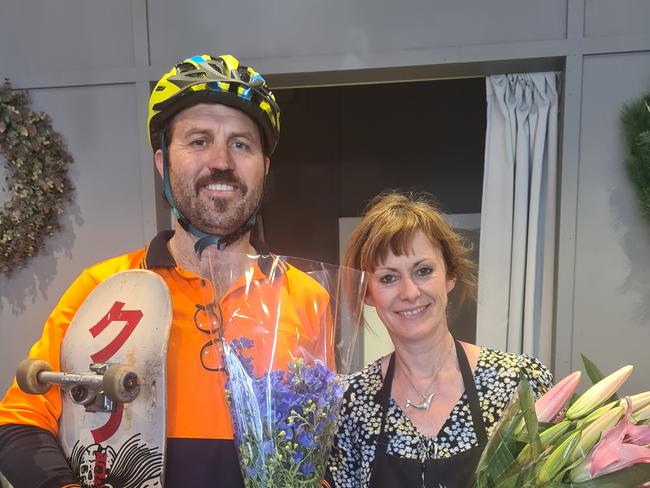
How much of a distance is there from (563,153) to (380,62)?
36.3 inches

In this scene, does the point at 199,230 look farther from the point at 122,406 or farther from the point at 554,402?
the point at 554,402

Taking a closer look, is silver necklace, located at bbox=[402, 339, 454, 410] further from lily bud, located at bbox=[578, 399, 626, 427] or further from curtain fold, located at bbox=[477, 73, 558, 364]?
curtain fold, located at bbox=[477, 73, 558, 364]

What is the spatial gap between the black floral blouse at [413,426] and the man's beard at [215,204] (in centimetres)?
51

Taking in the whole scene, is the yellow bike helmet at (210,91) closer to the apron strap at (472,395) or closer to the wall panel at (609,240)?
the apron strap at (472,395)

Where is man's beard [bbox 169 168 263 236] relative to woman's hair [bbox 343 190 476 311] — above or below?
above

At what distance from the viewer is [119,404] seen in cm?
105

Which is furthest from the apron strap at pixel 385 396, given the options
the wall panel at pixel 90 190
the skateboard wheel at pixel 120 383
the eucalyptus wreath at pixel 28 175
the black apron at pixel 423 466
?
the eucalyptus wreath at pixel 28 175

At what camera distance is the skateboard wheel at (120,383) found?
86 cm

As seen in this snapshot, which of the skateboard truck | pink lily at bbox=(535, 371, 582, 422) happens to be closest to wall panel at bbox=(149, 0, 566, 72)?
the skateboard truck

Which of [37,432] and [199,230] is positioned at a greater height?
[199,230]

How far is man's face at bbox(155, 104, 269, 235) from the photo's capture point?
1.23m

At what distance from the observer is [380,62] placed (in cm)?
223

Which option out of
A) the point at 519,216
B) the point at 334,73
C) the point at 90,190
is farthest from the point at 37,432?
the point at 519,216

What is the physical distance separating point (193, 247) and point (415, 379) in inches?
27.3
